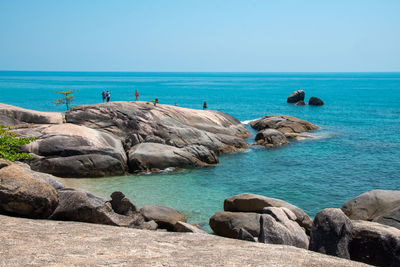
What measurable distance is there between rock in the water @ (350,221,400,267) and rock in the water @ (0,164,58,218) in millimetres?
9999

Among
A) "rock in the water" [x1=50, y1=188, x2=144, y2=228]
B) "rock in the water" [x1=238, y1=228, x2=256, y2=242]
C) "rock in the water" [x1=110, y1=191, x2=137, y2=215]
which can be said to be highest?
"rock in the water" [x1=50, y1=188, x2=144, y2=228]

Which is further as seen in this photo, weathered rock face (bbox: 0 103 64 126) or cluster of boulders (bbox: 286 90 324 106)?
cluster of boulders (bbox: 286 90 324 106)

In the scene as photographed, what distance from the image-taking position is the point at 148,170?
30172mm

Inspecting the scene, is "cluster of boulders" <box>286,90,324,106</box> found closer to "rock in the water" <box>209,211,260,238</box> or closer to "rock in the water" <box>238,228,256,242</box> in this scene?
"rock in the water" <box>209,211,260,238</box>

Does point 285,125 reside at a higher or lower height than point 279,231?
lower

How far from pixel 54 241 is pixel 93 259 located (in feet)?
5.63

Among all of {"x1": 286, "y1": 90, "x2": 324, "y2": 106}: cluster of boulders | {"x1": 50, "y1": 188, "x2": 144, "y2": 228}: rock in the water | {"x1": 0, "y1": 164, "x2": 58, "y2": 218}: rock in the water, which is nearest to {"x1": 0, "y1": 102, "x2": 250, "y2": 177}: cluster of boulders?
{"x1": 50, "y1": 188, "x2": 144, "y2": 228}: rock in the water

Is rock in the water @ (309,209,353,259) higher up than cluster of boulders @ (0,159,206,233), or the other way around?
cluster of boulders @ (0,159,206,233)

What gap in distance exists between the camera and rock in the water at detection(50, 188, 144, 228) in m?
12.5

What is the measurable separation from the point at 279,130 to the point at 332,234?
37209 mm

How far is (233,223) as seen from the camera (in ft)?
57.7

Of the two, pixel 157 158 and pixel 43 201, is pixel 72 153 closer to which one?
pixel 157 158

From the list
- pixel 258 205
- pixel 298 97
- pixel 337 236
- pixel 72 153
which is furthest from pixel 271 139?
pixel 298 97

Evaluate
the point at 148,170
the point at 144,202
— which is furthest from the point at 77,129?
the point at 144,202
